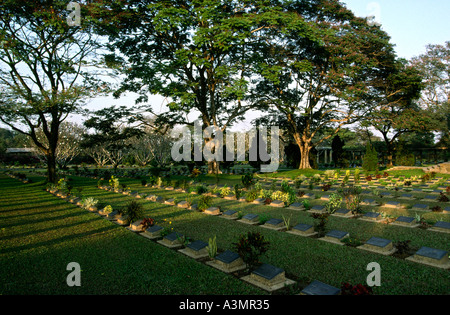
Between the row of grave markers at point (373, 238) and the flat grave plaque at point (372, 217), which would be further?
the flat grave plaque at point (372, 217)

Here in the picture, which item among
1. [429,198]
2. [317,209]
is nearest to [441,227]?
[317,209]

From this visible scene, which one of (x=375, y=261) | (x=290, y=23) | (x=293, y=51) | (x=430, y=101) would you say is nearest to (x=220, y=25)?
(x=290, y=23)

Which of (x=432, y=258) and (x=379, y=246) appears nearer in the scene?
(x=432, y=258)

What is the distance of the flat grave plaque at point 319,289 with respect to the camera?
3620 millimetres

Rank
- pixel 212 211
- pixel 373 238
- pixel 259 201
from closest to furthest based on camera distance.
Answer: pixel 373 238 → pixel 212 211 → pixel 259 201

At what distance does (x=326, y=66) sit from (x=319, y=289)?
25.0 meters

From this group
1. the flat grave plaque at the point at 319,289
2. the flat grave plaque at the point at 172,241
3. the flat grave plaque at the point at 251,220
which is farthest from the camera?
the flat grave plaque at the point at 251,220

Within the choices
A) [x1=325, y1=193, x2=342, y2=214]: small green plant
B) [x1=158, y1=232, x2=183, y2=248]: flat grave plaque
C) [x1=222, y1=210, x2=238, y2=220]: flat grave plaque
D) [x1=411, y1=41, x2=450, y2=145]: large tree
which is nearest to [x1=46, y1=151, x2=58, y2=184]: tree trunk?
[x1=222, y1=210, x2=238, y2=220]: flat grave plaque

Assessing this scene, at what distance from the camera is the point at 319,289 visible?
3.71 meters

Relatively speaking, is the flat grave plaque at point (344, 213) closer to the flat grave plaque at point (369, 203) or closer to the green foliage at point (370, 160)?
the flat grave plaque at point (369, 203)

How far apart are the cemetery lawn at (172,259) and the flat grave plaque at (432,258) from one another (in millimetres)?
222

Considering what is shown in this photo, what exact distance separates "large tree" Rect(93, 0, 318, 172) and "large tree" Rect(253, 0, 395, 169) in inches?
80.4

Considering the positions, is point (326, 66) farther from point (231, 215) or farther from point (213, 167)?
point (231, 215)

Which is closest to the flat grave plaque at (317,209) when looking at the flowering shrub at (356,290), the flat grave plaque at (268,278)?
the flat grave plaque at (268,278)
